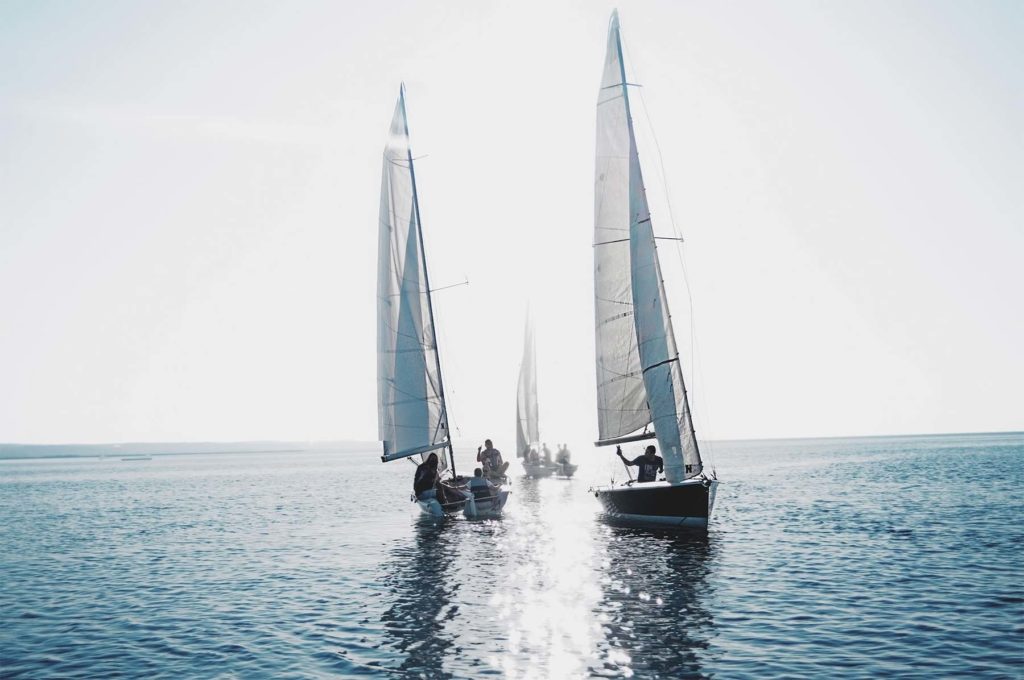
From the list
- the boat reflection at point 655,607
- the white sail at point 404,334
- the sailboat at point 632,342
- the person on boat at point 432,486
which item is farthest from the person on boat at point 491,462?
the boat reflection at point 655,607

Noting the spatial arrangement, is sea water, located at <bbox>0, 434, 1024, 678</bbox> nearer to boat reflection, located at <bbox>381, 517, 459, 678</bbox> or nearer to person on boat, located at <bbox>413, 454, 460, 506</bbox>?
boat reflection, located at <bbox>381, 517, 459, 678</bbox>

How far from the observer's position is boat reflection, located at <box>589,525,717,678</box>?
14078mm

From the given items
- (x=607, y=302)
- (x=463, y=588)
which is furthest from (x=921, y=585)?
(x=607, y=302)

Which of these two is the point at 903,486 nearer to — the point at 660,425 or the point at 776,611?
the point at 660,425

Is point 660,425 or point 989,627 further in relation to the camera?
point 660,425

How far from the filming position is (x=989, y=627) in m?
16.3

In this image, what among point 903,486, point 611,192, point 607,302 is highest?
point 611,192

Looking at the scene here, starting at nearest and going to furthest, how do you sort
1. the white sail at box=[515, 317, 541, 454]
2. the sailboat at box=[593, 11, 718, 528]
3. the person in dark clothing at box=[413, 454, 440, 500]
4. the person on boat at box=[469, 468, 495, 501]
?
the sailboat at box=[593, 11, 718, 528], the person in dark clothing at box=[413, 454, 440, 500], the person on boat at box=[469, 468, 495, 501], the white sail at box=[515, 317, 541, 454]

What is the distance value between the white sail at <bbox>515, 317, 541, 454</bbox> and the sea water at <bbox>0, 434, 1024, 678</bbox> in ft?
103

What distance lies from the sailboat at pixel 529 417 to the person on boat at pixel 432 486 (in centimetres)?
3562

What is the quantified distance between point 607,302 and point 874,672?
23012 millimetres

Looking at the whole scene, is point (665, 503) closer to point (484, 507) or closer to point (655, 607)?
point (484, 507)

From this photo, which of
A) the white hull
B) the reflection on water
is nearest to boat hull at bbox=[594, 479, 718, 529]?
the reflection on water

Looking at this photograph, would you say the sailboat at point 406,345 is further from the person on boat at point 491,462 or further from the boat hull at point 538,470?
the boat hull at point 538,470
